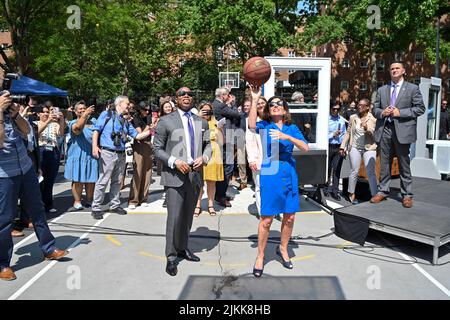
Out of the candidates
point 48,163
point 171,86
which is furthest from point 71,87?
point 48,163

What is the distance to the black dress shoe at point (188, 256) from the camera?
4.51m

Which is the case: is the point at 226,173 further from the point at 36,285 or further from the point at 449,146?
the point at 449,146

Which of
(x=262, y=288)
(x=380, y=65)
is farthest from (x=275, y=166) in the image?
(x=380, y=65)

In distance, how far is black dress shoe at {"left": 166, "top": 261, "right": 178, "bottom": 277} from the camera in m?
4.09

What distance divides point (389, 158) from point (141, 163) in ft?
13.3

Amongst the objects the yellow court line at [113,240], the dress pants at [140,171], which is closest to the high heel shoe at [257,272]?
the yellow court line at [113,240]

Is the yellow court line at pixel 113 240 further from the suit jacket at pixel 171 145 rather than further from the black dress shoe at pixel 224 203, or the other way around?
the black dress shoe at pixel 224 203

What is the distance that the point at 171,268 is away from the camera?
4.12 m

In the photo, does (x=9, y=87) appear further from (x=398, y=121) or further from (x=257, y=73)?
(x=398, y=121)

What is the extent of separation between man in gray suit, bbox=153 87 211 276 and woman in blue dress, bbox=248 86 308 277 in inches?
27.4

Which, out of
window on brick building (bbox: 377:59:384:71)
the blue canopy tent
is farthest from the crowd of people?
window on brick building (bbox: 377:59:384:71)

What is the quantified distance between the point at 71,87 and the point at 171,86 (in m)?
8.01

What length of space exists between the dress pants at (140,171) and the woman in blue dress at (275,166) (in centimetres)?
325

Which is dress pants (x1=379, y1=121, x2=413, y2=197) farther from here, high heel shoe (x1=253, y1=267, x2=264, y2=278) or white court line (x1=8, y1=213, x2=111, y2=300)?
white court line (x1=8, y1=213, x2=111, y2=300)
